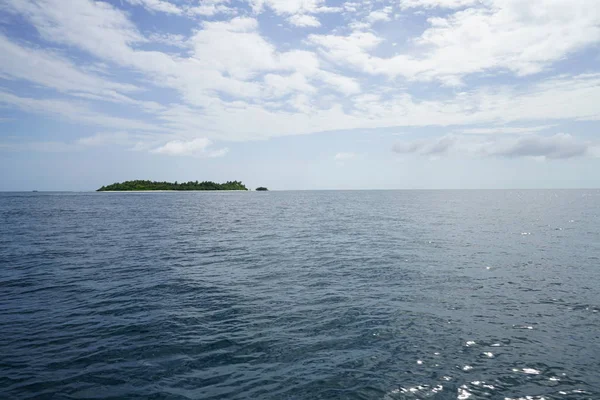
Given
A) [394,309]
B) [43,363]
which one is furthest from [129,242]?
[394,309]

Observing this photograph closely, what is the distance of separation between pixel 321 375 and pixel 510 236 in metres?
44.0

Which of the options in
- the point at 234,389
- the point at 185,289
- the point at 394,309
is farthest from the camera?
the point at 185,289

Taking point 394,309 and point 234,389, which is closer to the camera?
point 234,389

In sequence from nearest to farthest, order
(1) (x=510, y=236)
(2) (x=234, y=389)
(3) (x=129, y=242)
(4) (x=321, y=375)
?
(2) (x=234, y=389) < (4) (x=321, y=375) < (3) (x=129, y=242) < (1) (x=510, y=236)

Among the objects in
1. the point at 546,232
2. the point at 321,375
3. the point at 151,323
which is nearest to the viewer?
the point at 321,375

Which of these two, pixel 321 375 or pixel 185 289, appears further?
pixel 185 289

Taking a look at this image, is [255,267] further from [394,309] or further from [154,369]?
[154,369]

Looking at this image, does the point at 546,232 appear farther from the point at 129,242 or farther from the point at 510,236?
the point at 129,242

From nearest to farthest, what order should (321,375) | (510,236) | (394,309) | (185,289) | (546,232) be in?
(321,375)
(394,309)
(185,289)
(510,236)
(546,232)

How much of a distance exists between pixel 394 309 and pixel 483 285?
8.55 meters

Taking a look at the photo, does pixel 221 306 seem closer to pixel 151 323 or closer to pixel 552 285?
pixel 151 323

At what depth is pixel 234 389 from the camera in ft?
36.9

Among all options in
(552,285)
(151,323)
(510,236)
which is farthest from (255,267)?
(510,236)

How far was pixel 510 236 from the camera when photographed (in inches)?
1826
